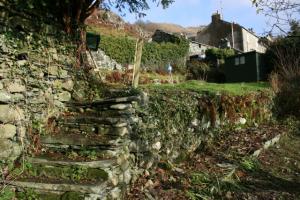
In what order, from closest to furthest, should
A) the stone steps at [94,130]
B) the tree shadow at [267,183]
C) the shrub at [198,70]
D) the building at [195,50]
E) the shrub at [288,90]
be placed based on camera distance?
1. the stone steps at [94,130]
2. the tree shadow at [267,183]
3. the shrub at [288,90]
4. the shrub at [198,70]
5. the building at [195,50]

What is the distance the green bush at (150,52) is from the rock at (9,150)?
22417mm

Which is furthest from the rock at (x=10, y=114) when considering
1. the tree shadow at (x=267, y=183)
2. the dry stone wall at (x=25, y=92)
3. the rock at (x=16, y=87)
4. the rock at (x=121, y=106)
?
the tree shadow at (x=267, y=183)

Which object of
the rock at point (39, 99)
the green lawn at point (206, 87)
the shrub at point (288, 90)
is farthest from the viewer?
the shrub at point (288, 90)

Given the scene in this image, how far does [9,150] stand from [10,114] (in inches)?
21.7

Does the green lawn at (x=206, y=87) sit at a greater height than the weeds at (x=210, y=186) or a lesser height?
greater

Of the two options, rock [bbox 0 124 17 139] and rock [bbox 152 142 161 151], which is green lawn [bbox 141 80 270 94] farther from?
rock [bbox 0 124 17 139]

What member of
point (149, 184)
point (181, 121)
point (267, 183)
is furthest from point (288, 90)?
point (149, 184)

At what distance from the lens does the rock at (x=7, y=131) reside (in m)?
6.82

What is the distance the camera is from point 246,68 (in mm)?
32969

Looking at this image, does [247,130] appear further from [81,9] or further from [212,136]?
[81,9]

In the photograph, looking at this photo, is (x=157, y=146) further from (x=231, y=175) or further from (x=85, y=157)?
(x=85, y=157)

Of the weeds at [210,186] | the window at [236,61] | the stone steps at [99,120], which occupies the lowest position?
the weeds at [210,186]

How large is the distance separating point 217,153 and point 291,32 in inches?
155

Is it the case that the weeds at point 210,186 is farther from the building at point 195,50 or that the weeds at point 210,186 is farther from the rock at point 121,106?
the building at point 195,50
